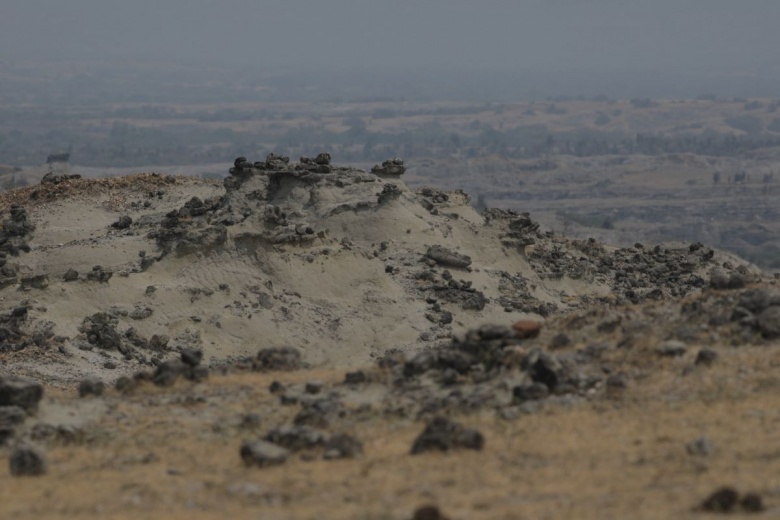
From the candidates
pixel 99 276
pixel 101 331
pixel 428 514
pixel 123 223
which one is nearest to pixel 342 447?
pixel 428 514

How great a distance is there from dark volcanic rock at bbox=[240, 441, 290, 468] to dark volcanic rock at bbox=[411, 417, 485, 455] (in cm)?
236

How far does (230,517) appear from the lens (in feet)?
66.6

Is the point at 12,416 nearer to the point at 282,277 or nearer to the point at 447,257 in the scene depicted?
the point at 282,277

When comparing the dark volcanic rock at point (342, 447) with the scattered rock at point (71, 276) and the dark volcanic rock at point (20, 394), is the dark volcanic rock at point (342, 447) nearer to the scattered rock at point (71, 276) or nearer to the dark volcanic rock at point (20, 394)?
the dark volcanic rock at point (20, 394)

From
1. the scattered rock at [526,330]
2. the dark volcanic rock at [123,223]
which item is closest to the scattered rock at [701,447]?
the scattered rock at [526,330]

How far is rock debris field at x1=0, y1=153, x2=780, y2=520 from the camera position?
21.3 metres

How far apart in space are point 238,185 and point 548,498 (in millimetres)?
39494

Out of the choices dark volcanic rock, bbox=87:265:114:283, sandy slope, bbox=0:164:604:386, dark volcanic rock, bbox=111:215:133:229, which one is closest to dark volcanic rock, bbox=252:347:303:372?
sandy slope, bbox=0:164:604:386

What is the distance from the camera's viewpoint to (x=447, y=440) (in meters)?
23.8

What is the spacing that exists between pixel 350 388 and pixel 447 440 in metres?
5.33

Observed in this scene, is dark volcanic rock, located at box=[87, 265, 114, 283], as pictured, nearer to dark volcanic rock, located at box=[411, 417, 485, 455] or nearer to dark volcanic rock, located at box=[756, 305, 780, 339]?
dark volcanic rock, located at box=[756, 305, 780, 339]

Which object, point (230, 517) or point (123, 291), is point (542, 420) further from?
point (123, 291)

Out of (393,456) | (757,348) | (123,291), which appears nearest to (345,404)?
(393,456)

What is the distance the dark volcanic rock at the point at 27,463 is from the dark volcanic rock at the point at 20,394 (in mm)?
2773
